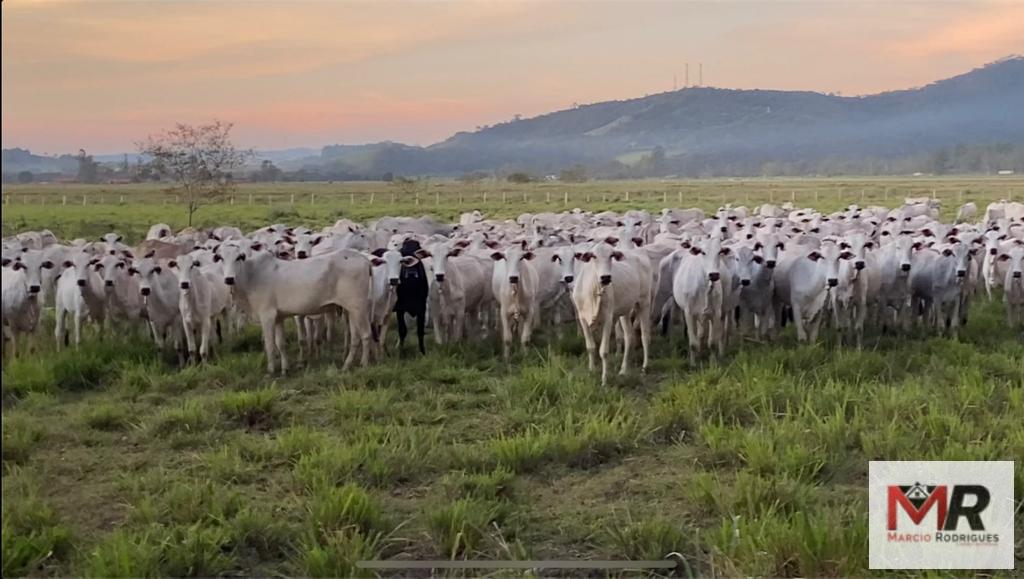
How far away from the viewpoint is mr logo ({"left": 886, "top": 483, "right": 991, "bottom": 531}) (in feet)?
17.4

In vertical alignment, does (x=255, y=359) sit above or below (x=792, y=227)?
below

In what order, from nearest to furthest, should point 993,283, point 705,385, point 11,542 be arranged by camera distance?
point 11,542
point 705,385
point 993,283

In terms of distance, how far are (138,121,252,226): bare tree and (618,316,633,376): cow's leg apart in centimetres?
461

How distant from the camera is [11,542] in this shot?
517cm

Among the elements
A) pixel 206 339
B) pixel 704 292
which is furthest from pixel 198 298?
pixel 704 292

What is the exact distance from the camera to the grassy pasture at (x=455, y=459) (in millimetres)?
5430

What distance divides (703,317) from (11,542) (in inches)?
329

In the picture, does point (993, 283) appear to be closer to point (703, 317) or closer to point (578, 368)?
point (703, 317)

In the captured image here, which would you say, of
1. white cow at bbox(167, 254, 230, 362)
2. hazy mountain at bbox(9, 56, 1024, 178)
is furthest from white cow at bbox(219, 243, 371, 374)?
hazy mountain at bbox(9, 56, 1024, 178)

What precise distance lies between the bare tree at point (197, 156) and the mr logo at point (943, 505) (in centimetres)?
492

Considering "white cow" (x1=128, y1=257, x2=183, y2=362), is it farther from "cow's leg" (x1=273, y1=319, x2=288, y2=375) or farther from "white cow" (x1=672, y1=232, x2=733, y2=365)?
"white cow" (x1=672, y1=232, x2=733, y2=365)

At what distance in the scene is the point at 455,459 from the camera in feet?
22.6

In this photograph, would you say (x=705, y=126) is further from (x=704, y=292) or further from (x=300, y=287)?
(x=300, y=287)

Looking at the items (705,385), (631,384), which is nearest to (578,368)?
(631,384)
